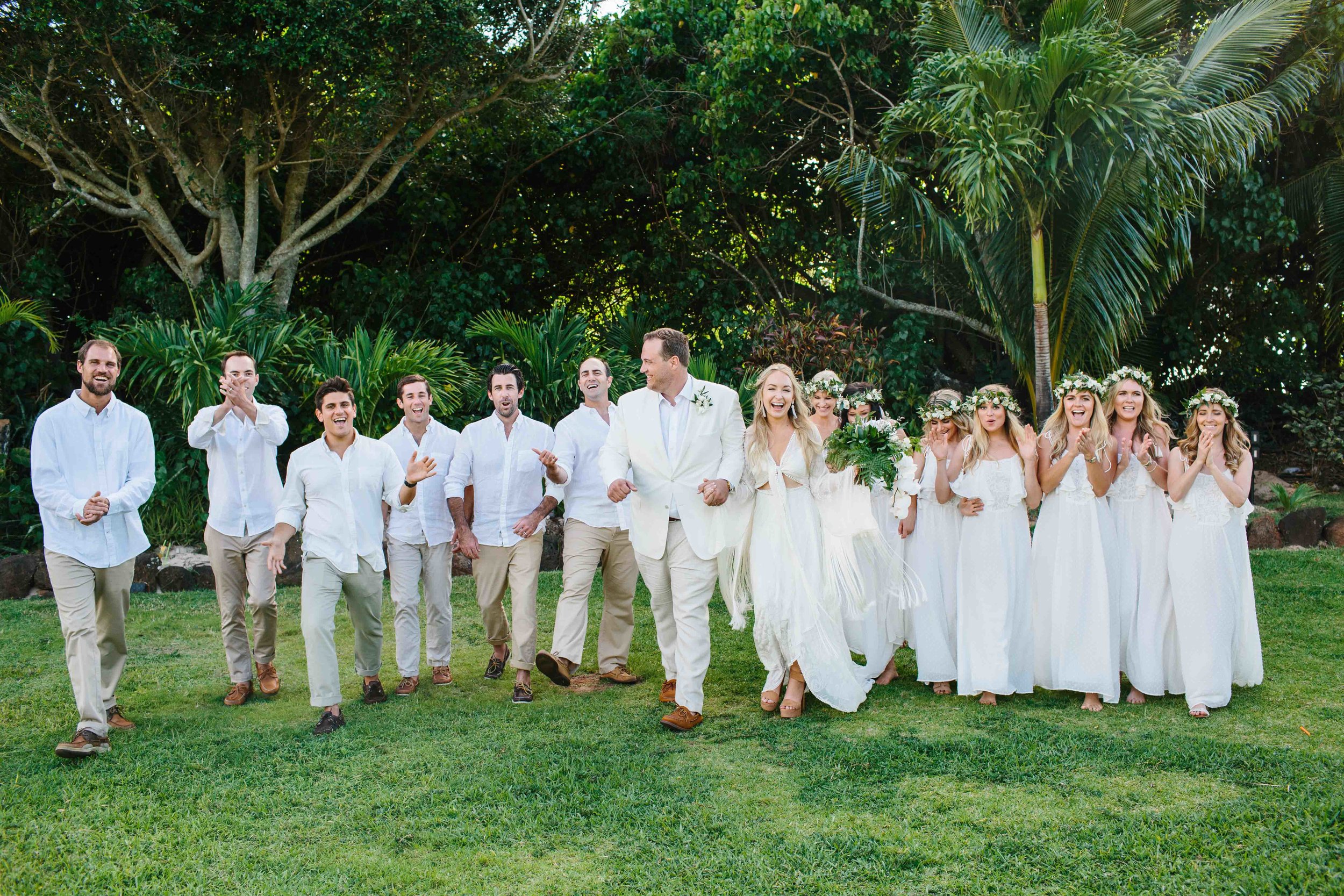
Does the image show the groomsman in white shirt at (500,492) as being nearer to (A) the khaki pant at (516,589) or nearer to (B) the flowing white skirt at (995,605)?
(A) the khaki pant at (516,589)

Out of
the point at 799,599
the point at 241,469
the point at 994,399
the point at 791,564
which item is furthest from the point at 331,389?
the point at 994,399

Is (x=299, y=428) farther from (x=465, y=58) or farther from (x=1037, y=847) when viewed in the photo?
(x=1037, y=847)

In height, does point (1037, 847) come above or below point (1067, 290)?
below

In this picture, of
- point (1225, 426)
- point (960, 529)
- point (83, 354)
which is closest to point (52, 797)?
point (83, 354)

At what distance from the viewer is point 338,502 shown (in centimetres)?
610

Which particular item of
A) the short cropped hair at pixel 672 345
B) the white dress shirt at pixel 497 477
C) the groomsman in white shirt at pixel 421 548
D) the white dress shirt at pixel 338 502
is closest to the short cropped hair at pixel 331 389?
the white dress shirt at pixel 338 502

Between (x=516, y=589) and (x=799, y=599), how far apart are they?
184 centimetres

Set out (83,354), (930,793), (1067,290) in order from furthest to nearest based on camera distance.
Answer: (1067,290)
(83,354)
(930,793)

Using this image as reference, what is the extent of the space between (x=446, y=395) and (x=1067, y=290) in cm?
702

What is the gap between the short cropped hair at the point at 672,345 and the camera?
20.0 feet

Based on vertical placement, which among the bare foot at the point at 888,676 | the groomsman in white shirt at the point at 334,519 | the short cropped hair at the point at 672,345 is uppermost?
the short cropped hair at the point at 672,345

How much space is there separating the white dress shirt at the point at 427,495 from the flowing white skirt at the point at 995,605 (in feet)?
10.9

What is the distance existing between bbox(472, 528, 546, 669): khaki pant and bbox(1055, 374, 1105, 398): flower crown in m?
3.28

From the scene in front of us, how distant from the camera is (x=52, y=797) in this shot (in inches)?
195
